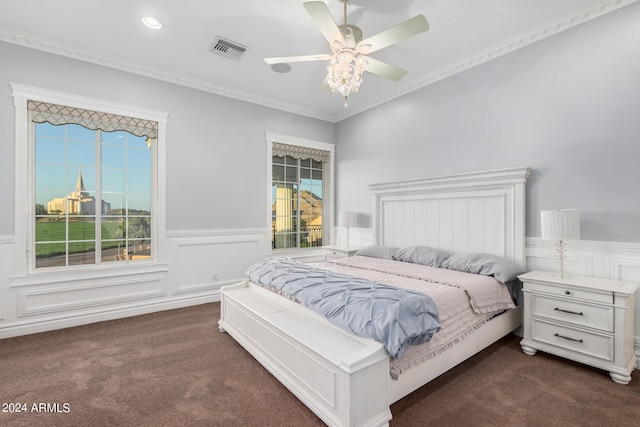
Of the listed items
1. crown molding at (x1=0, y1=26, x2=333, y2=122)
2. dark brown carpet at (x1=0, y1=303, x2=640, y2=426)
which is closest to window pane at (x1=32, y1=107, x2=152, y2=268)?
crown molding at (x1=0, y1=26, x2=333, y2=122)

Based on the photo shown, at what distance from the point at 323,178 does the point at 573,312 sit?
3.97m

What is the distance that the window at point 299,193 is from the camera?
4945mm

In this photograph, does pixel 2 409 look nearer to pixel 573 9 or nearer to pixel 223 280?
pixel 223 280

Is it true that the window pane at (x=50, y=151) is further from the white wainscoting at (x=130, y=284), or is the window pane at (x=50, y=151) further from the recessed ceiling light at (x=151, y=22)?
the recessed ceiling light at (x=151, y=22)

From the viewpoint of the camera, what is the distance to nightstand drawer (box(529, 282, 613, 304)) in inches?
87.7

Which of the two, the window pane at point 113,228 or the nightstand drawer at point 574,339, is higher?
the window pane at point 113,228

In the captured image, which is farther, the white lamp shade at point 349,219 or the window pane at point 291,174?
the window pane at point 291,174

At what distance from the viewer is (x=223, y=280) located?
14.2 feet

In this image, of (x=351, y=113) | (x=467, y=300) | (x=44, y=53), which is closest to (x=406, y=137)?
(x=351, y=113)

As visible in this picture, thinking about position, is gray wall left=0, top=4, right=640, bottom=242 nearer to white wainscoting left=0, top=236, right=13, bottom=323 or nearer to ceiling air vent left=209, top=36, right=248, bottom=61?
white wainscoting left=0, top=236, right=13, bottom=323

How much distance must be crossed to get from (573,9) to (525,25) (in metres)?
0.35

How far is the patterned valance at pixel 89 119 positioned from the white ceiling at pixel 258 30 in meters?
0.59

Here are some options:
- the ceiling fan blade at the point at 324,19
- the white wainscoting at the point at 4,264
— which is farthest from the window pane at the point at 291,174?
the white wainscoting at the point at 4,264

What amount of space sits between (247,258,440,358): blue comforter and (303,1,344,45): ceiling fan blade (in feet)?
5.98
